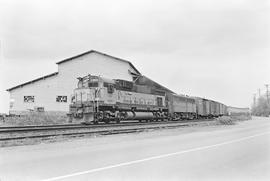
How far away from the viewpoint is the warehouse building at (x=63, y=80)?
1857 inches

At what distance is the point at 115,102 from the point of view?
2455cm

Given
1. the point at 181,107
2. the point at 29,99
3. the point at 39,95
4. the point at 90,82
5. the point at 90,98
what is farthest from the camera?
the point at 29,99

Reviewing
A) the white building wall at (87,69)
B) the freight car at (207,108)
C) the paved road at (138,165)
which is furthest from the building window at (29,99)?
the paved road at (138,165)

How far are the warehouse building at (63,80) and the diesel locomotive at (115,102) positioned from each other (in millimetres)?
14985

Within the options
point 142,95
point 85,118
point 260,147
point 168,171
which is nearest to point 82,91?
point 85,118

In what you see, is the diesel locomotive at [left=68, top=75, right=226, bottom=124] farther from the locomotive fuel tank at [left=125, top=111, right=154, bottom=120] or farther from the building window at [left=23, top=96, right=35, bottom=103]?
the building window at [left=23, top=96, right=35, bottom=103]

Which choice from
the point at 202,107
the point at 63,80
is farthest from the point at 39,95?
the point at 202,107

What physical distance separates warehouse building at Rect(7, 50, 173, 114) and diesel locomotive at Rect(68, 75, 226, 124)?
1498cm

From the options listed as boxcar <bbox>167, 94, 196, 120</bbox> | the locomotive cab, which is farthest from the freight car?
the locomotive cab

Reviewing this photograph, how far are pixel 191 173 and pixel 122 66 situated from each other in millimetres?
41402

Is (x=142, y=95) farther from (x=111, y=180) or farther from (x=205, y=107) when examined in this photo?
(x=111, y=180)

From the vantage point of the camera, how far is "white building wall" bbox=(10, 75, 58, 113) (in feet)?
155

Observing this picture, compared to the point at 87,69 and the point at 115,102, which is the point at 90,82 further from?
the point at 87,69

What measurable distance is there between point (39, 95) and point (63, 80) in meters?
4.21
